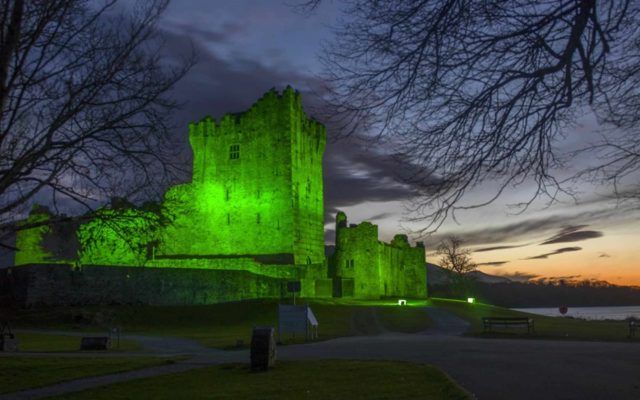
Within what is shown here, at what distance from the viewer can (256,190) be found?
5494cm

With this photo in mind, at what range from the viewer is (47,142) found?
10.9 metres

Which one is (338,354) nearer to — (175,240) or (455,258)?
(175,240)

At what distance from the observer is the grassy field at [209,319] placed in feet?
102

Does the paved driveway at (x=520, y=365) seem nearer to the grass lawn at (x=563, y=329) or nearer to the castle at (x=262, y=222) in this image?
the grass lawn at (x=563, y=329)

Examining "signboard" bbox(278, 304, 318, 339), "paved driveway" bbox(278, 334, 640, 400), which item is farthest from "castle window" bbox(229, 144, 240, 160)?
"paved driveway" bbox(278, 334, 640, 400)

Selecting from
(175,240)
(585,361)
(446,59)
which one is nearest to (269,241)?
(175,240)

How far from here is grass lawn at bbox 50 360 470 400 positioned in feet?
33.4

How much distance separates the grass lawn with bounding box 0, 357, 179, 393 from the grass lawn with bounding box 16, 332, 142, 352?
15.2ft

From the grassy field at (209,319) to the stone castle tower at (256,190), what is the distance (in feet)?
46.7

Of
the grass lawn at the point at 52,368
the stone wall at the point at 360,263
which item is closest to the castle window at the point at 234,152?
the stone wall at the point at 360,263

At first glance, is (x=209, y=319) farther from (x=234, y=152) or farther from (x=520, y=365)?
(x=520, y=365)

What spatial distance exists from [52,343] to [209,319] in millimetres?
12630

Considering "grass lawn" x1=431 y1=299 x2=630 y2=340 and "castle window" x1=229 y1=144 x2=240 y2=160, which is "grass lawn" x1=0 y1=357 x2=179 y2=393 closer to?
"grass lawn" x1=431 y1=299 x2=630 y2=340

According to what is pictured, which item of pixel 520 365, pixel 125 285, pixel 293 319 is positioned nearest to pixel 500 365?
pixel 520 365
